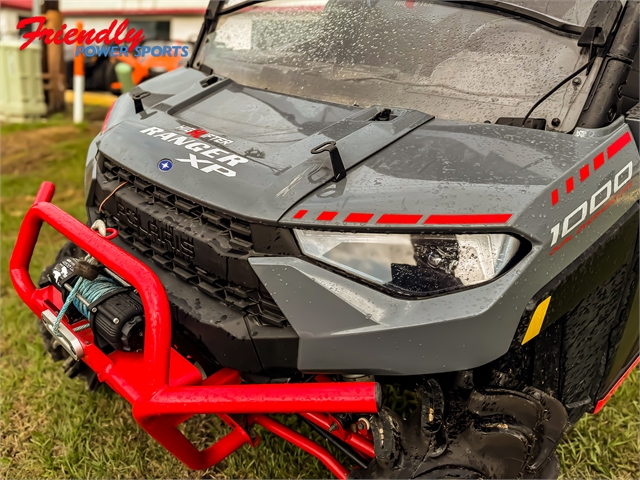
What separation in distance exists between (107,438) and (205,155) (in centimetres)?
145

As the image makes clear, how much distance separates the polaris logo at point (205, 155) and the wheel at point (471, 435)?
98cm

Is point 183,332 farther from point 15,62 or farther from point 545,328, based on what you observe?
point 15,62

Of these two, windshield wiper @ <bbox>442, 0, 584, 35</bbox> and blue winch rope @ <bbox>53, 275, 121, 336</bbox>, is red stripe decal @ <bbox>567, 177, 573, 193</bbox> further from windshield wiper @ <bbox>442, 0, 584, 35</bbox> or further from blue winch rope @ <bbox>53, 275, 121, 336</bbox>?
blue winch rope @ <bbox>53, 275, 121, 336</bbox>

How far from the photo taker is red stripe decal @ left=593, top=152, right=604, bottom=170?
1.90 metres

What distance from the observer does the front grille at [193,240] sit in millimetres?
1880

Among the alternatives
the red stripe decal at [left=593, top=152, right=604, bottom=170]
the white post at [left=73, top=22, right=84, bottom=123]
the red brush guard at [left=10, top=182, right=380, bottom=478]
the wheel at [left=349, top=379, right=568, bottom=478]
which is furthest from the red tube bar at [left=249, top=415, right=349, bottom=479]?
the white post at [left=73, top=22, right=84, bottom=123]

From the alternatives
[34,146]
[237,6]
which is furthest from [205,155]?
[34,146]

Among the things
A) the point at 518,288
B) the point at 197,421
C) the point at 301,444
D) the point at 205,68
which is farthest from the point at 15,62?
the point at 518,288

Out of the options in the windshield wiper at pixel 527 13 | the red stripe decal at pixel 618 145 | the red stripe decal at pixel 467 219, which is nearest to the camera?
the red stripe decal at pixel 467 219

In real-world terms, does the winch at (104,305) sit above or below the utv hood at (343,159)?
below

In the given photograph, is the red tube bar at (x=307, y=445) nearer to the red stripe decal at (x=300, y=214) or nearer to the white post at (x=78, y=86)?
the red stripe decal at (x=300, y=214)

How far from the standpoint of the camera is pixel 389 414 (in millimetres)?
1950

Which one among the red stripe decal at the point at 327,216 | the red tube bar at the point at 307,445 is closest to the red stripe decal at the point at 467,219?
the red stripe decal at the point at 327,216

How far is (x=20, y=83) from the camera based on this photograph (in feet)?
29.7
